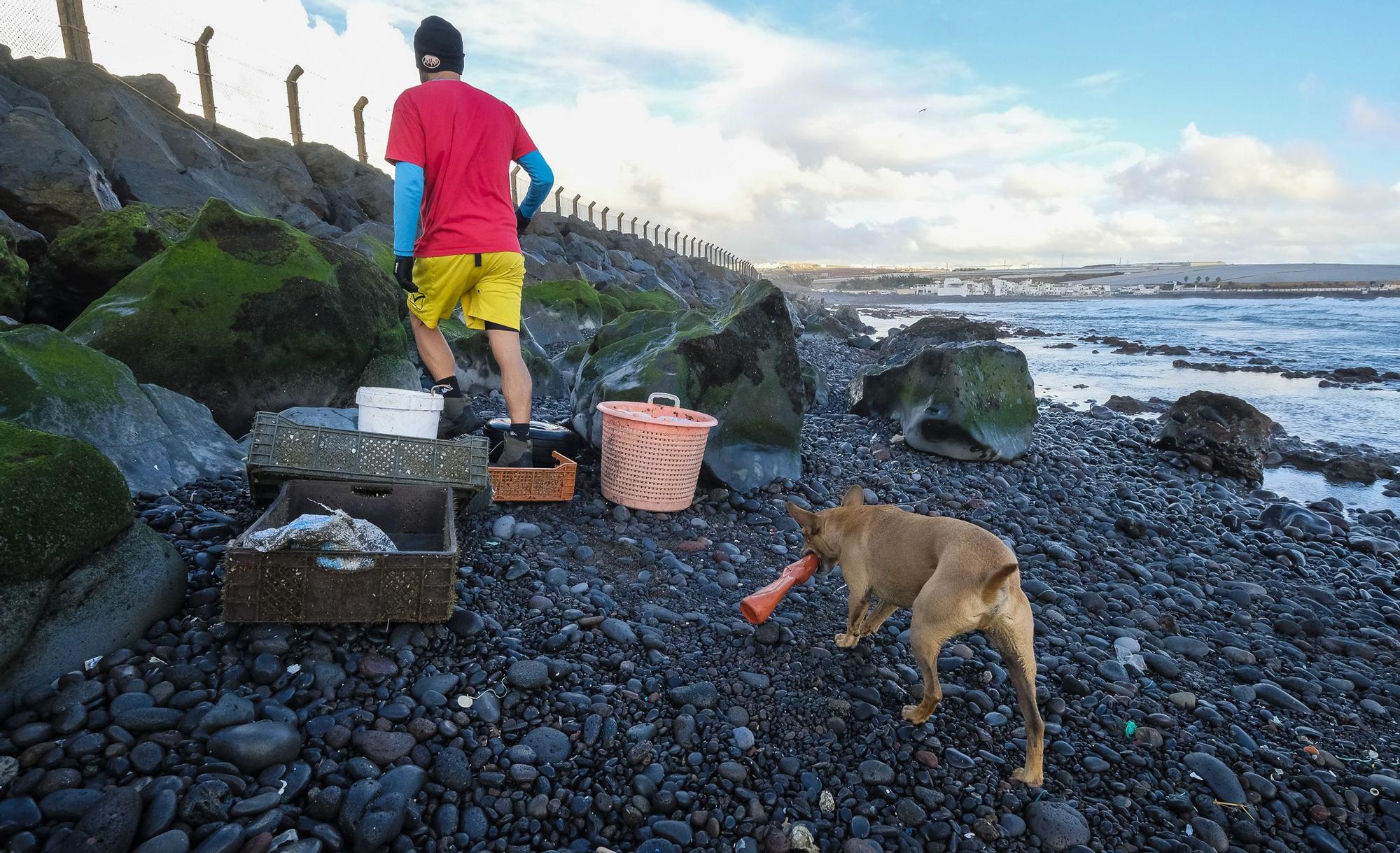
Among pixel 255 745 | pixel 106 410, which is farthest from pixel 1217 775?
pixel 106 410

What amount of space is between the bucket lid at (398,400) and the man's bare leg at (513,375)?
0.73m

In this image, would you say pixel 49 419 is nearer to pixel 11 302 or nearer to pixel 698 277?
pixel 11 302

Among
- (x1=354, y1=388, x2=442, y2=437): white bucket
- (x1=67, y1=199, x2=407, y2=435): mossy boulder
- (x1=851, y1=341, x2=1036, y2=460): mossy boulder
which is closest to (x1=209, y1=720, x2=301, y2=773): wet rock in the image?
(x1=354, y1=388, x2=442, y2=437): white bucket

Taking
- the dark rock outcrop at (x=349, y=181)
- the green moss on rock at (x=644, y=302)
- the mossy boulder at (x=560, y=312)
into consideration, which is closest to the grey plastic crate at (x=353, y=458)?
the mossy boulder at (x=560, y=312)

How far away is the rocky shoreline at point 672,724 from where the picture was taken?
7.83 feet

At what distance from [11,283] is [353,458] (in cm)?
485

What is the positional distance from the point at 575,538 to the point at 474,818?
2.53 m

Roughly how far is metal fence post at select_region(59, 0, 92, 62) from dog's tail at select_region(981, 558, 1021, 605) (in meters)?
17.9

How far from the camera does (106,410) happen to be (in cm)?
430

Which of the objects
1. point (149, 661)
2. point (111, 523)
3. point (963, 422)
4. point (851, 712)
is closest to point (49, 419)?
point (111, 523)

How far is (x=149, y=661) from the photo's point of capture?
9.23ft

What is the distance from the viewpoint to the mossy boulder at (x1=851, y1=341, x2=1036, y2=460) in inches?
316

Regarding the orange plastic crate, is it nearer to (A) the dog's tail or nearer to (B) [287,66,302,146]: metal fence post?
(A) the dog's tail

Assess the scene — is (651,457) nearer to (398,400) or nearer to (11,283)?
(398,400)
